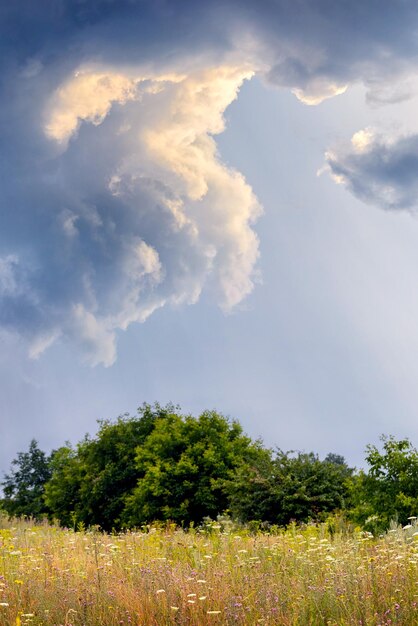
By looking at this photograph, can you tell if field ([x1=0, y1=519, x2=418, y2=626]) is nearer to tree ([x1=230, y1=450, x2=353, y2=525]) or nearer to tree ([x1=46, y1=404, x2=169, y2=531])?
tree ([x1=230, y1=450, x2=353, y2=525])

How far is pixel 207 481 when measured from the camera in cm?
3034

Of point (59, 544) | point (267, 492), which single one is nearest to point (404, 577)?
point (59, 544)

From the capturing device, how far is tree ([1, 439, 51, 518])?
52469 mm

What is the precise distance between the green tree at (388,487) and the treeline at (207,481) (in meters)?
0.03

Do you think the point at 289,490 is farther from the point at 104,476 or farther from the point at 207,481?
the point at 104,476

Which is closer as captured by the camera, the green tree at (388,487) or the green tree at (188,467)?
the green tree at (388,487)

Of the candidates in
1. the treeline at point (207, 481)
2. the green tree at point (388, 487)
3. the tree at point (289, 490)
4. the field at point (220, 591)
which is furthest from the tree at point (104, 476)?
the field at point (220, 591)

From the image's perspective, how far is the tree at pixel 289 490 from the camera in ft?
76.8

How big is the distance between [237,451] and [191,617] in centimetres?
2567

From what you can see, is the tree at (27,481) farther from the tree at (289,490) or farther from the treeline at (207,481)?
the tree at (289,490)

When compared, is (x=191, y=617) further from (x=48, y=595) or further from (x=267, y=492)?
(x=267, y=492)

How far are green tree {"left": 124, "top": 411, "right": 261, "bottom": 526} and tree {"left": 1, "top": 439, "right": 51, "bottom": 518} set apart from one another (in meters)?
21.5

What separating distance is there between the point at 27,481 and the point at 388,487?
43.2 metres

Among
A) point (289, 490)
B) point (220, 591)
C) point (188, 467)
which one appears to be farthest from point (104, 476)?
point (220, 591)
